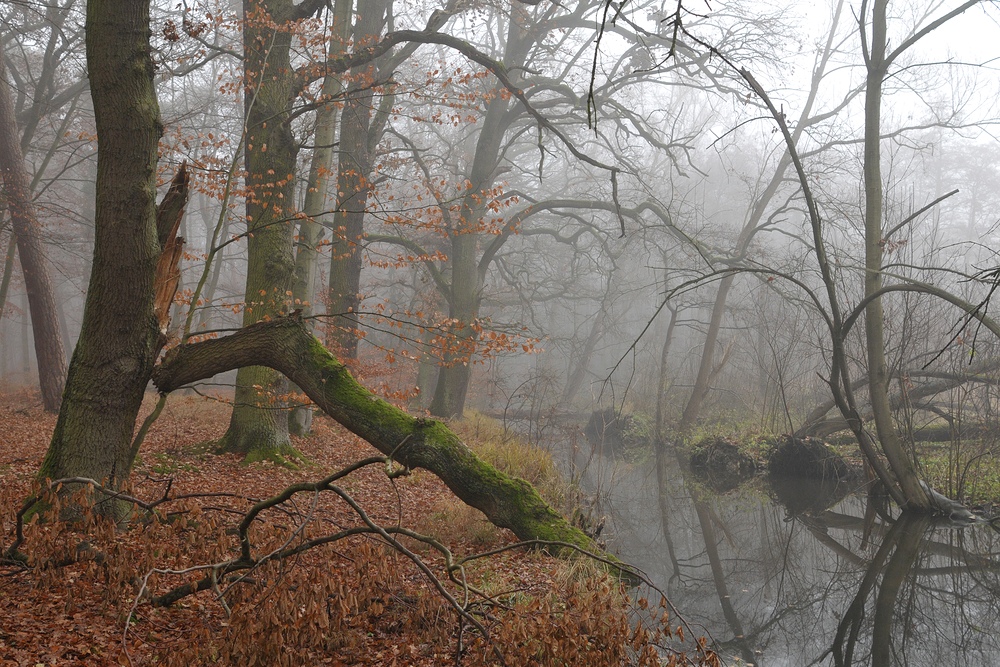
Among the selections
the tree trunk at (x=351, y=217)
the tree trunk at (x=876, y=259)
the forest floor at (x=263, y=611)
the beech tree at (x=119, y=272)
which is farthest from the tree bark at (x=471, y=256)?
the beech tree at (x=119, y=272)

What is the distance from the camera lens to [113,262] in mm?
5234

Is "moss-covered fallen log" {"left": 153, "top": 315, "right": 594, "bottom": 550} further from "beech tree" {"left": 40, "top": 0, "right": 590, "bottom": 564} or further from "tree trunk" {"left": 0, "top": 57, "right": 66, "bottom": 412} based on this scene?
"tree trunk" {"left": 0, "top": 57, "right": 66, "bottom": 412}

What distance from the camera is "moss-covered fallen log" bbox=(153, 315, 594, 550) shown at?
578 cm

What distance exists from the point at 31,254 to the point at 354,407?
10.1 m

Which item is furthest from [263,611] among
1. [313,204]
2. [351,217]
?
[351,217]

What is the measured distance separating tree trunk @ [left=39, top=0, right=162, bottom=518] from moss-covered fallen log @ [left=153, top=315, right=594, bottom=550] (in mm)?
486

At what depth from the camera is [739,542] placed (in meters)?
9.99

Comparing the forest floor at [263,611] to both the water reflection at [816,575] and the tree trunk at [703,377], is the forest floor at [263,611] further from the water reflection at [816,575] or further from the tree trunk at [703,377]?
the tree trunk at [703,377]

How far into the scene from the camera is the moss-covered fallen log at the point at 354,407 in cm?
578

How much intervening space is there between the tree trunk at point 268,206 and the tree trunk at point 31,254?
18.9ft

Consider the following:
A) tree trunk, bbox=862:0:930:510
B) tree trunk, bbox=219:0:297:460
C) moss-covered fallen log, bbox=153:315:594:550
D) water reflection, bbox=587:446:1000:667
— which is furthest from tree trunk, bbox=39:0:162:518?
tree trunk, bbox=862:0:930:510

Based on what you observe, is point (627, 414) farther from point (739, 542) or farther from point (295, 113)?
point (295, 113)

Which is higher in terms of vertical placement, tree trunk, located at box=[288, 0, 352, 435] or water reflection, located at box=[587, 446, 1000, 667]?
tree trunk, located at box=[288, 0, 352, 435]

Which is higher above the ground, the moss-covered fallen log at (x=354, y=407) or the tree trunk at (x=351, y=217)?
the tree trunk at (x=351, y=217)
